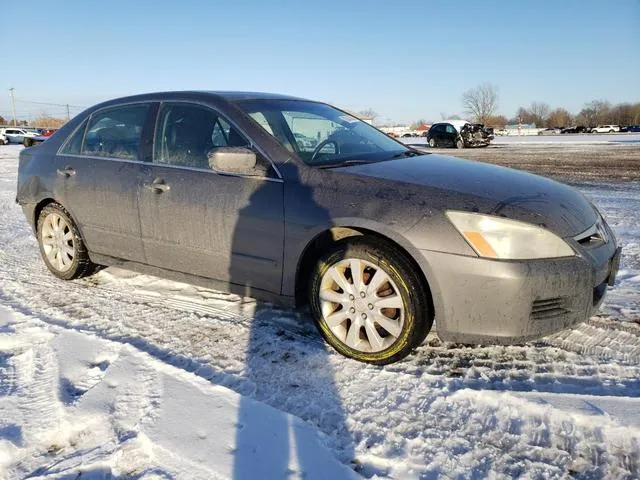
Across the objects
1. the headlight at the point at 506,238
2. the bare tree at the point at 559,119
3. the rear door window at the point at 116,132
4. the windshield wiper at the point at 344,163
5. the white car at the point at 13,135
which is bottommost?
the headlight at the point at 506,238

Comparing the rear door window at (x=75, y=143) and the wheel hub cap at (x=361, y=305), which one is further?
the rear door window at (x=75, y=143)

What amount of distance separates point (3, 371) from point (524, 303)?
112 inches

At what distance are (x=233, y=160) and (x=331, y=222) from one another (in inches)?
29.1

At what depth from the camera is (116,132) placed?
3.99 meters

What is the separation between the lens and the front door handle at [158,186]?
3.49 meters

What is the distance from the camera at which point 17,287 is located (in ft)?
13.8

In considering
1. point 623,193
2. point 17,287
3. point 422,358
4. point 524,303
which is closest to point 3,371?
point 17,287

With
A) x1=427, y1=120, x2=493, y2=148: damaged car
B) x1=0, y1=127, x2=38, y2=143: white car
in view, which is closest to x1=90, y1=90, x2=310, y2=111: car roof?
x1=427, y1=120, x2=493, y2=148: damaged car

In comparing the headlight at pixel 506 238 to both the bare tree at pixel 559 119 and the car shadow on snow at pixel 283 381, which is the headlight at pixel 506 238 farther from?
the bare tree at pixel 559 119

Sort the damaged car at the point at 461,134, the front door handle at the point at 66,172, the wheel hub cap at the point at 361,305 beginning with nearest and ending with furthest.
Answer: the wheel hub cap at the point at 361,305, the front door handle at the point at 66,172, the damaged car at the point at 461,134

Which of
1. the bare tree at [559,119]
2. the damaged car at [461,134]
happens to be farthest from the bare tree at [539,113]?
the damaged car at [461,134]

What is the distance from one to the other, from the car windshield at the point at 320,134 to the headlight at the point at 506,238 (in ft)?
3.24

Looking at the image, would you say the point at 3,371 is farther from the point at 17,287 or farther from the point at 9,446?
the point at 17,287

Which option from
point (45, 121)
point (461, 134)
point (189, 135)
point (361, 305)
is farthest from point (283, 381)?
point (45, 121)
